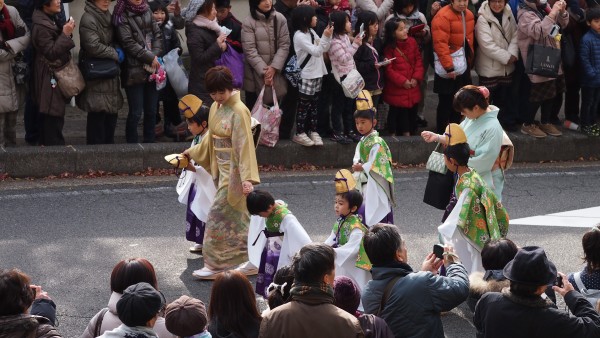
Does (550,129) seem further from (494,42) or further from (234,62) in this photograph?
(234,62)

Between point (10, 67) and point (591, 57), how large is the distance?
645cm

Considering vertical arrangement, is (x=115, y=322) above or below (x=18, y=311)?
below

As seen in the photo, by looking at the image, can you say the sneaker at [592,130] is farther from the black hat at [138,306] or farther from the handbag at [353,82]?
the black hat at [138,306]

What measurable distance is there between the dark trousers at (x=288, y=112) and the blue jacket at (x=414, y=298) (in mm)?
6648

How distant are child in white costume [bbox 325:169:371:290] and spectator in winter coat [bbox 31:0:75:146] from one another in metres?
4.35

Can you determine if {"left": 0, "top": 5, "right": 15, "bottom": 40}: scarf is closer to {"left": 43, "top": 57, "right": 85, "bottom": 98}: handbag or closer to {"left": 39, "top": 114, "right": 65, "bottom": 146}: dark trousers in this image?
{"left": 43, "top": 57, "right": 85, "bottom": 98}: handbag

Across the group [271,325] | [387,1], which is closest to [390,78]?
[387,1]

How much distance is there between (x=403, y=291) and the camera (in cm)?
609

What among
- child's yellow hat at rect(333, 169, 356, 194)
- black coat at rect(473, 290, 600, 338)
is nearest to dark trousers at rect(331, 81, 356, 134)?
child's yellow hat at rect(333, 169, 356, 194)

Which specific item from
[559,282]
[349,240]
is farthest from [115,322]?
[349,240]

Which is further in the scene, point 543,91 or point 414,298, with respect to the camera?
point 543,91

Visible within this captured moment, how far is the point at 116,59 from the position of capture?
38.6 ft

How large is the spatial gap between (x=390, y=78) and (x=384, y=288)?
6.97m

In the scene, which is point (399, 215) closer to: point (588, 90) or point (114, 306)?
point (588, 90)
